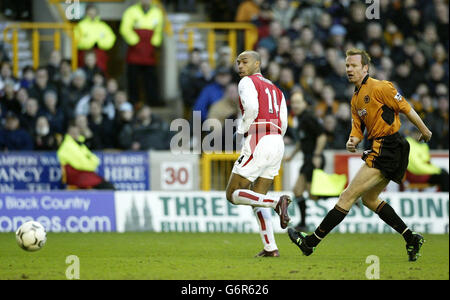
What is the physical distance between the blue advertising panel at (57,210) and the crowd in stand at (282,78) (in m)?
1.71

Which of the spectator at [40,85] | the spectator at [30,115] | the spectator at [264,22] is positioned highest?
the spectator at [264,22]

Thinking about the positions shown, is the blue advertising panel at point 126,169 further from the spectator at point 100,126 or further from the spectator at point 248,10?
the spectator at point 248,10

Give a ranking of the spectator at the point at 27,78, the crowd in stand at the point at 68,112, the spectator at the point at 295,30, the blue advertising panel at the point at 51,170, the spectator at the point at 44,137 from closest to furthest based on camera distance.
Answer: the blue advertising panel at the point at 51,170, the spectator at the point at 44,137, the crowd in stand at the point at 68,112, the spectator at the point at 27,78, the spectator at the point at 295,30

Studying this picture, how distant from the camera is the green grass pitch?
29.7ft

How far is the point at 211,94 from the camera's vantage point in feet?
56.2

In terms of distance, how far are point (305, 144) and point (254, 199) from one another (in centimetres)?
441

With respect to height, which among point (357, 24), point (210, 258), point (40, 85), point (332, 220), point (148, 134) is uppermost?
point (357, 24)

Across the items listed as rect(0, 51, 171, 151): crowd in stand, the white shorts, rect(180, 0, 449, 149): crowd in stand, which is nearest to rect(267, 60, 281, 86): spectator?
rect(180, 0, 449, 149): crowd in stand

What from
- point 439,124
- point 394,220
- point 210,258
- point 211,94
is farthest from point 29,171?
point 394,220

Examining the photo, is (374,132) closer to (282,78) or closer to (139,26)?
(282,78)

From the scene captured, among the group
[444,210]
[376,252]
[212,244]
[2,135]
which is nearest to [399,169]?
[376,252]

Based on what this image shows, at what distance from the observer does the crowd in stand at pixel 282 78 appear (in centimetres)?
1698

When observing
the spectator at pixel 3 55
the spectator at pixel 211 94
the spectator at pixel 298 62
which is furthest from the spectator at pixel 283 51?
the spectator at pixel 3 55

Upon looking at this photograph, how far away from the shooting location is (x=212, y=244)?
12.6m
